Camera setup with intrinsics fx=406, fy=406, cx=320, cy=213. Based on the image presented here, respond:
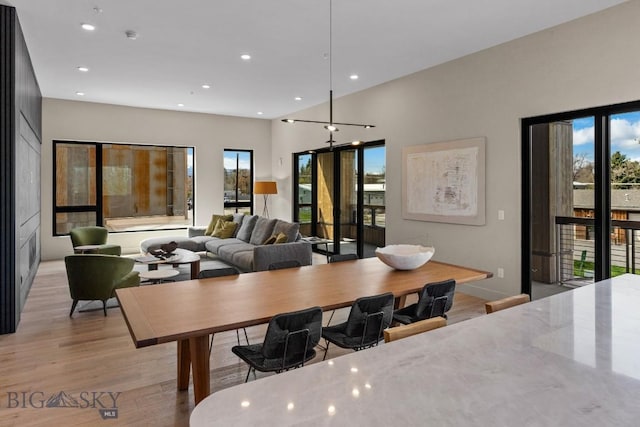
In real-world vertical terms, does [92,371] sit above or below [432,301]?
below

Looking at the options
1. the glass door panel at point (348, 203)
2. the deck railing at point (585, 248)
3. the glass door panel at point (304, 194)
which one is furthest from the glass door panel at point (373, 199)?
the deck railing at point (585, 248)

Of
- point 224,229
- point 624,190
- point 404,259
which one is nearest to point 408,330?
point 404,259

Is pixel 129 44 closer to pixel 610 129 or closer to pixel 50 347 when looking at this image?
pixel 50 347

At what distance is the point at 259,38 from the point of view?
4590 mm

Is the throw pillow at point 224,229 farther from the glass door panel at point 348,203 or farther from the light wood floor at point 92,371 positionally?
the light wood floor at point 92,371

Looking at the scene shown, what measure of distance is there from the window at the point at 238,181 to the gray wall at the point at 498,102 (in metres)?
3.91

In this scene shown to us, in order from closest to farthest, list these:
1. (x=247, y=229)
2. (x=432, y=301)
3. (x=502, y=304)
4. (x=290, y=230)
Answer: (x=502, y=304) < (x=432, y=301) < (x=290, y=230) < (x=247, y=229)

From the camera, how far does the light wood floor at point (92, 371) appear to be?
→ 2467 millimetres

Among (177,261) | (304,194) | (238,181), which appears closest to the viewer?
(177,261)

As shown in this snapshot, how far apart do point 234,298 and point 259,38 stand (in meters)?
3.30

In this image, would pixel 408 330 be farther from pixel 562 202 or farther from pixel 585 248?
pixel 562 202

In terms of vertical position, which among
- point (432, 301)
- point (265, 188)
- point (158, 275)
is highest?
point (265, 188)

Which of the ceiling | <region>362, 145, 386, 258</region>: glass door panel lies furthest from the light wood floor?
the ceiling

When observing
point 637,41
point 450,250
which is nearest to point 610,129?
point 637,41
